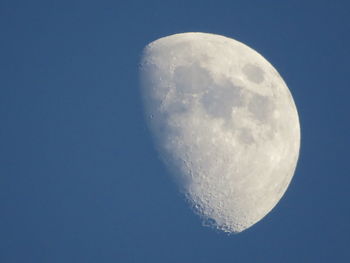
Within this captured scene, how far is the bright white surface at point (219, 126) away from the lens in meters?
11.5

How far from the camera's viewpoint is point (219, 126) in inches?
455

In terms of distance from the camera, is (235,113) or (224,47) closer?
(235,113)

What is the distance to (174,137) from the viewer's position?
11453 millimetres

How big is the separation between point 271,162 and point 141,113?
379cm

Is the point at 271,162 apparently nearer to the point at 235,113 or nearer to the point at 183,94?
the point at 235,113

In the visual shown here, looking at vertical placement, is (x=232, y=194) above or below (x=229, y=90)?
below

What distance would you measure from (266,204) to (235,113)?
305cm

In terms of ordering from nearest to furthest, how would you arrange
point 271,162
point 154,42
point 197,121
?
point 197,121
point 271,162
point 154,42

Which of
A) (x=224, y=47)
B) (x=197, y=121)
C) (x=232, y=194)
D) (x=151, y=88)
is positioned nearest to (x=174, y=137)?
(x=197, y=121)

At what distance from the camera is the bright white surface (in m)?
11.5

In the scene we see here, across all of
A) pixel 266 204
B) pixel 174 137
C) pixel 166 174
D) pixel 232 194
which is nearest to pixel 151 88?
pixel 174 137

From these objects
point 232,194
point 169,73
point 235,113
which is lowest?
point 232,194

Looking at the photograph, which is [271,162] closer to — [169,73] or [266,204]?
[266,204]

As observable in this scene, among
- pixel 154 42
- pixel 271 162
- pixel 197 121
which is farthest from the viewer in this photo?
pixel 154 42
